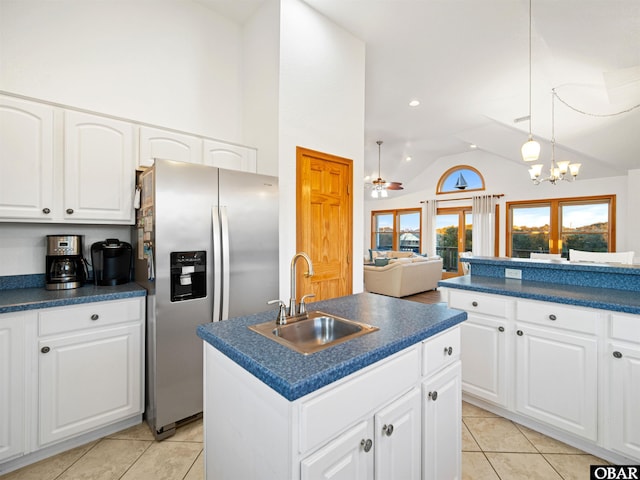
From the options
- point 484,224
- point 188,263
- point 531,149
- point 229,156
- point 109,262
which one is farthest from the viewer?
point 484,224

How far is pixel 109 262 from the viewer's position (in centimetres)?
215

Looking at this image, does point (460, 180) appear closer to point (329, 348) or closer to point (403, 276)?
point (403, 276)

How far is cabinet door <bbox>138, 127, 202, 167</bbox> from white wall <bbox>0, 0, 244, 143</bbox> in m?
0.43

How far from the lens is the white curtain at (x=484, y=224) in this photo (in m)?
7.79

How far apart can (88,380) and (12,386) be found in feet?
1.09

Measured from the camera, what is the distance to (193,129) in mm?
2848

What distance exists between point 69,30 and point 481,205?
27.4ft

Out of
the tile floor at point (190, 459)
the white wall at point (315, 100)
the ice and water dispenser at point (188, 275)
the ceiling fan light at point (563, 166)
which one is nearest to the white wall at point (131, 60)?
the white wall at point (315, 100)

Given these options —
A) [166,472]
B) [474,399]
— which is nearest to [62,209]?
[166,472]

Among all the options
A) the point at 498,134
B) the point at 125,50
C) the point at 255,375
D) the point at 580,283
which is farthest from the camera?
the point at 498,134

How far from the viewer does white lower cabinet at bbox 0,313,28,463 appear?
1.61 m


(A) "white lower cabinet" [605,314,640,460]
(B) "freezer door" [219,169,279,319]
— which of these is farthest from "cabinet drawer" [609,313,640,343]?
(B) "freezer door" [219,169,279,319]

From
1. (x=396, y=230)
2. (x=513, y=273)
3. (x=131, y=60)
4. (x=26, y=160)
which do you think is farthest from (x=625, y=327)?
(x=396, y=230)

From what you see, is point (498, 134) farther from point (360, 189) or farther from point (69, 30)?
point (69, 30)
